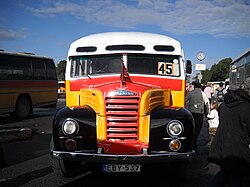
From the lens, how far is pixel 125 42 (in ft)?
19.1

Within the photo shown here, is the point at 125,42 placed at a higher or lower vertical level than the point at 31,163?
higher

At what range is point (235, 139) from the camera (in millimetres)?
3635

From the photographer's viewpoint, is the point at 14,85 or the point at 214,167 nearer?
the point at 214,167

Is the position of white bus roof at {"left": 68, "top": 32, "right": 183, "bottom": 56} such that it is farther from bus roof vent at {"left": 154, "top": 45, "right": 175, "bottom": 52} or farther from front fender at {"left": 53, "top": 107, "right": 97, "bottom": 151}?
front fender at {"left": 53, "top": 107, "right": 97, "bottom": 151}

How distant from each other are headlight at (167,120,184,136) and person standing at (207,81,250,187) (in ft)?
2.37

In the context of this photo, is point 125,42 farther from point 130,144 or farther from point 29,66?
point 29,66

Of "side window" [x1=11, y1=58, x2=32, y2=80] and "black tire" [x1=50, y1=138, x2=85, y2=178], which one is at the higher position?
"side window" [x1=11, y1=58, x2=32, y2=80]

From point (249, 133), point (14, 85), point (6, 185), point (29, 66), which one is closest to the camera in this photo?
point (249, 133)

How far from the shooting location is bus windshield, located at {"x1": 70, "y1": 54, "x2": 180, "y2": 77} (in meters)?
5.80

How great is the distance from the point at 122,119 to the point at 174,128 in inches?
31.2

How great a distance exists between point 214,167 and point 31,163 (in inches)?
144

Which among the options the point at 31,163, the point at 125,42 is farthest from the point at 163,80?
the point at 31,163

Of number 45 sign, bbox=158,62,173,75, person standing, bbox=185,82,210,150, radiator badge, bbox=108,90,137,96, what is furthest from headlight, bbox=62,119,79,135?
person standing, bbox=185,82,210,150

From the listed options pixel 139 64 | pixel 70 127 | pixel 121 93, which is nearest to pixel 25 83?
pixel 139 64
